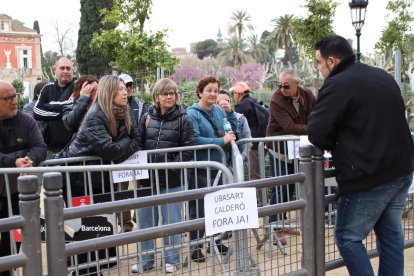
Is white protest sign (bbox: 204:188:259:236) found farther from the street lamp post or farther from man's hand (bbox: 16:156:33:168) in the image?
the street lamp post

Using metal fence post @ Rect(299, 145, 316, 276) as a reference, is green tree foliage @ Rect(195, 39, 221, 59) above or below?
above

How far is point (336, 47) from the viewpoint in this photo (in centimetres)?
368

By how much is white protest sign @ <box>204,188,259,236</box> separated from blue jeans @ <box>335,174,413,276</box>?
774 mm

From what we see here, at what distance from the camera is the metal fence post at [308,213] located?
3.59 m

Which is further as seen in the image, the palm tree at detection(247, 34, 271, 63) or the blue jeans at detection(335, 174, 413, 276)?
the palm tree at detection(247, 34, 271, 63)

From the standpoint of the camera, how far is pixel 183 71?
52688 mm

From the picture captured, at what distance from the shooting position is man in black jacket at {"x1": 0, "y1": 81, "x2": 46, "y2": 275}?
445 cm

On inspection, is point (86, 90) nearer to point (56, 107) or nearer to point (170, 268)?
point (56, 107)

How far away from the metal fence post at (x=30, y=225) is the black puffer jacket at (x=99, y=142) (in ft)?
7.86

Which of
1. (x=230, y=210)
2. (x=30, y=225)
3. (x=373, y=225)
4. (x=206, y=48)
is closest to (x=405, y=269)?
(x=373, y=225)

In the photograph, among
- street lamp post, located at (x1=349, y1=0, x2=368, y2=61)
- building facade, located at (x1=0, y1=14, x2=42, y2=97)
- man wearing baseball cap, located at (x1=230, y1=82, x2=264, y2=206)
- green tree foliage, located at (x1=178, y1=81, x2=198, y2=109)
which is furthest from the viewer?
building facade, located at (x1=0, y1=14, x2=42, y2=97)

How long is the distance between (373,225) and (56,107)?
357 cm

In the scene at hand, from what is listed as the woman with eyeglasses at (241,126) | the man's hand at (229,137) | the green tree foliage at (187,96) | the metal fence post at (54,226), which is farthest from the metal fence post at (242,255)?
the green tree foliage at (187,96)

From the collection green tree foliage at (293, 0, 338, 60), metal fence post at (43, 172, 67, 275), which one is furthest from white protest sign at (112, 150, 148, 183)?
green tree foliage at (293, 0, 338, 60)
